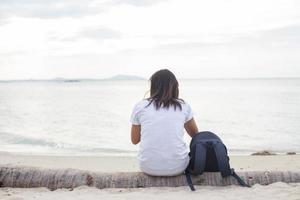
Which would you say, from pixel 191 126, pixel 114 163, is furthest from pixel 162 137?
pixel 114 163

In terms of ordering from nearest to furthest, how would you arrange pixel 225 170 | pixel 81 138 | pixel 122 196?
pixel 122 196, pixel 225 170, pixel 81 138

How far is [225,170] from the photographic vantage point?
5.32 meters

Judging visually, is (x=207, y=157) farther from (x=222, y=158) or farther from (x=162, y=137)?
(x=162, y=137)

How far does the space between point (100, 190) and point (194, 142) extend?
116 cm

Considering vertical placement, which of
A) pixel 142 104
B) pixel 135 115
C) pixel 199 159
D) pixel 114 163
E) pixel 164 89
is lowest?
pixel 114 163

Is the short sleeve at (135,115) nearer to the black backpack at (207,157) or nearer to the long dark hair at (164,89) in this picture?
the long dark hair at (164,89)

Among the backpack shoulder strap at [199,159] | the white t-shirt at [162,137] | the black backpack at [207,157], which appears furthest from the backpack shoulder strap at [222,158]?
the white t-shirt at [162,137]

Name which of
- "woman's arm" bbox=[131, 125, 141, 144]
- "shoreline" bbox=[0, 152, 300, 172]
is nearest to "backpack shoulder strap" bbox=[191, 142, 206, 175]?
"woman's arm" bbox=[131, 125, 141, 144]

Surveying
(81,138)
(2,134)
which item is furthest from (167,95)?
(2,134)

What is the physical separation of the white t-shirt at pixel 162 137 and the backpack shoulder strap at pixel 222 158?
13.6 inches

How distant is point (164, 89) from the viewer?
17.1ft

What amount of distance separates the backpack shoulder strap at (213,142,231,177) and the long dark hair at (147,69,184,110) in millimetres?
581

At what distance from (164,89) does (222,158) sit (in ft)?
3.20

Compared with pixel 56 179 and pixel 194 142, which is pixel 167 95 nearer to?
pixel 194 142
